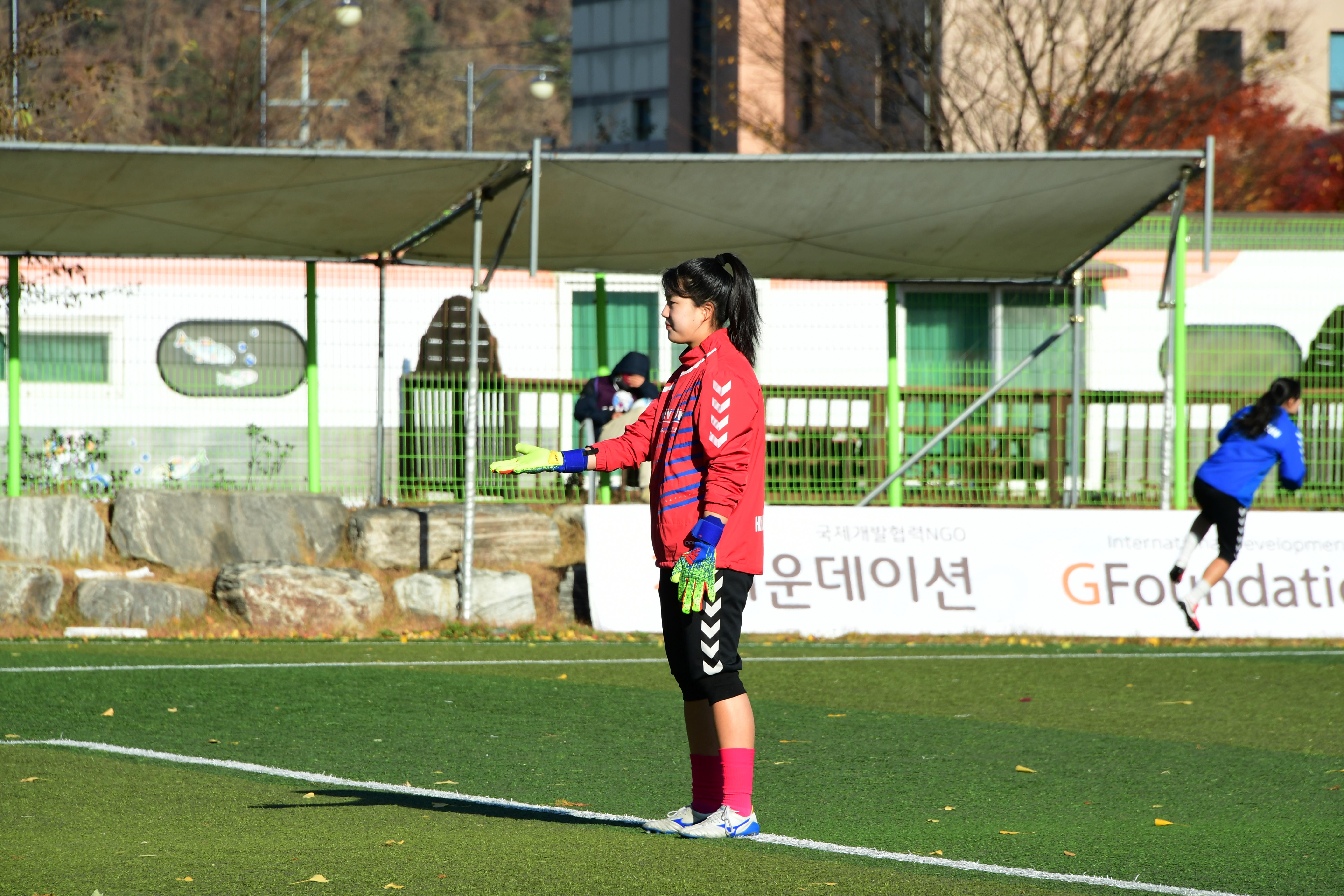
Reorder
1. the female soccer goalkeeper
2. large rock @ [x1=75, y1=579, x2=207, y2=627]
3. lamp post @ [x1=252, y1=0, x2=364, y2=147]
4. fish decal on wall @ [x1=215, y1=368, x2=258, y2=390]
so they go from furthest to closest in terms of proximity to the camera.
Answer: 1. lamp post @ [x1=252, y1=0, x2=364, y2=147]
2. fish decal on wall @ [x1=215, y1=368, x2=258, y2=390]
3. large rock @ [x1=75, y1=579, x2=207, y2=627]
4. the female soccer goalkeeper

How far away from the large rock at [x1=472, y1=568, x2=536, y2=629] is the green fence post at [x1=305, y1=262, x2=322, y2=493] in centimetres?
175

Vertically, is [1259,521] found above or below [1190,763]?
above

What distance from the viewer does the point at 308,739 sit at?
7.08m

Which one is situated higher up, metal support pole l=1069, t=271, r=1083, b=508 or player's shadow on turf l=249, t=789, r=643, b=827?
metal support pole l=1069, t=271, r=1083, b=508

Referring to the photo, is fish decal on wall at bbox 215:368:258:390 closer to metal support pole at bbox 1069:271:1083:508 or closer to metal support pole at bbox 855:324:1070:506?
metal support pole at bbox 855:324:1070:506

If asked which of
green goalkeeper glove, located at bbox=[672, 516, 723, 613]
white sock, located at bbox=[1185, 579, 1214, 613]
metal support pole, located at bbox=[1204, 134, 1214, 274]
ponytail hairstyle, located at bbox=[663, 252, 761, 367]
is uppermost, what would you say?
metal support pole, located at bbox=[1204, 134, 1214, 274]

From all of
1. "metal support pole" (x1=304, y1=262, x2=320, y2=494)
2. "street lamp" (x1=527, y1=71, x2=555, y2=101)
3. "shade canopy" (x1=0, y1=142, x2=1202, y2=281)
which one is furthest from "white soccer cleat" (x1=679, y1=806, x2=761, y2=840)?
"street lamp" (x1=527, y1=71, x2=555, y2=101)

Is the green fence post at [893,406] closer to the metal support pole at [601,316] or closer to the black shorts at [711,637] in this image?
the metal support pole at [601,316]

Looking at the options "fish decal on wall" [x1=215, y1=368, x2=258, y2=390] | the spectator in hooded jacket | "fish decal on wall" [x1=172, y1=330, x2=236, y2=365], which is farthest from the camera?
"fish decal on wall" [x1=215, y1=368, x2=258, y2=390]

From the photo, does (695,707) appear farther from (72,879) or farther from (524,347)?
(524,347)

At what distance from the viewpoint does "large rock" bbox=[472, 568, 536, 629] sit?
1204 centimetres

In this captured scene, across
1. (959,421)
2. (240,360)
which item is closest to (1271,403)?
(959,421)

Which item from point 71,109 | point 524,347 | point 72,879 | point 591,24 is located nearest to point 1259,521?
point 524,347

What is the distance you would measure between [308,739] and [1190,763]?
152 inches
